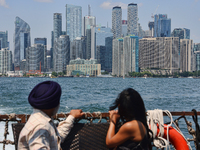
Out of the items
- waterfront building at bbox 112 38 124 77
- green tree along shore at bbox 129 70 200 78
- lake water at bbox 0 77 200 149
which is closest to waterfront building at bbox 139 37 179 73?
green tree along shore at bbox 129 70 200 78

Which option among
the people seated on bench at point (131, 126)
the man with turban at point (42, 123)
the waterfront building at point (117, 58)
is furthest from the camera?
the waterfront building at point (117, 58)

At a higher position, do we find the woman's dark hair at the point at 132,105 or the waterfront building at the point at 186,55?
the waterfront building at the point at 186,55

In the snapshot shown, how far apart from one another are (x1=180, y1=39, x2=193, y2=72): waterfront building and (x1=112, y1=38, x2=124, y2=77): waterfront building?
39746 mm

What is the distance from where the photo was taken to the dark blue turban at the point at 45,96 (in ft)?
6.29

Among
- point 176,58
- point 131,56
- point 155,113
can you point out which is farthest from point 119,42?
point 155,113

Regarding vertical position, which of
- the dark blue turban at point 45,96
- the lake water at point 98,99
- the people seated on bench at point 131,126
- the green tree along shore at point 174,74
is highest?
the dark blue turban at point 45,96

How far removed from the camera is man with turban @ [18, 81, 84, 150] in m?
1.84

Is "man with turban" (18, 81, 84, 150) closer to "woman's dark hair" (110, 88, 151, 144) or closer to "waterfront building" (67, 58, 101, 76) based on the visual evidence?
"woman's dark hair" (110, 88, 151, 144)

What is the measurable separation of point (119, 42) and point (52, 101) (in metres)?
187

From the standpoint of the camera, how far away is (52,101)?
1.94m

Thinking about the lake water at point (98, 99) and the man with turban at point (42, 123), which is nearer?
the man with turban at point (42, 123)

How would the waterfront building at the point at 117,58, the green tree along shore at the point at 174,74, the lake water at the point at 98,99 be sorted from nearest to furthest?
the lake water at the point at 98,99
the green tree along shore at the point at 174,74
the waterfront building at the point at 117,58

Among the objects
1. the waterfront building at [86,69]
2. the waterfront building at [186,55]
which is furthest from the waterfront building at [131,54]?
the waterfront building at [186,55]

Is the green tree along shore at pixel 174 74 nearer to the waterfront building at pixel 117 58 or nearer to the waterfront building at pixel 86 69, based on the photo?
the waterfront building at pixel 117 58
